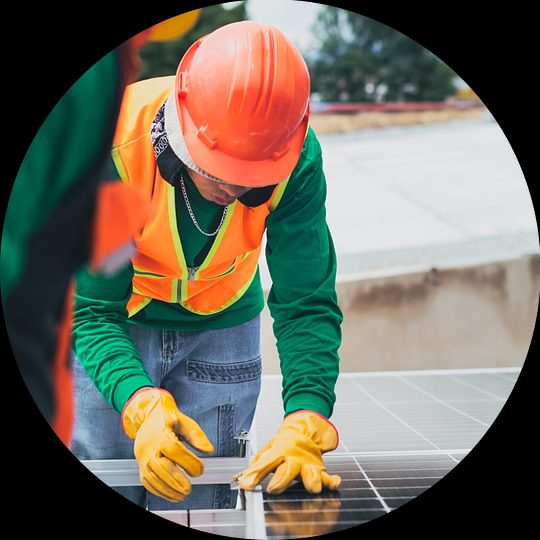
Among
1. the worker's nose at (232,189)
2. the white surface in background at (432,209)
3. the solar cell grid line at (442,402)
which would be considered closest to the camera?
the worker's nose at (232,189)

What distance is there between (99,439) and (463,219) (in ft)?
6.64

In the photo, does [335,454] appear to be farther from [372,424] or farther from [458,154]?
[458,154]

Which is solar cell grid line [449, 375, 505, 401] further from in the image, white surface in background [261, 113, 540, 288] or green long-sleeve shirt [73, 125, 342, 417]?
green long-sleeve shirt [73, 125, 342, 417]

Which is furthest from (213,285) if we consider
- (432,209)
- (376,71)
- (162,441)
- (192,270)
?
(376,71)

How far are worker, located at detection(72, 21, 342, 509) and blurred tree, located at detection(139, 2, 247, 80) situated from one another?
0.30m

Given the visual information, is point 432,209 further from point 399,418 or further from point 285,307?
point 285,307

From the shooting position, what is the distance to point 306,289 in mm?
2131

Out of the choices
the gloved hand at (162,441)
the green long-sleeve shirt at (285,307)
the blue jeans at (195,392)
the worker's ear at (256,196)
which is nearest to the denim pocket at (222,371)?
the blue jeans at (195,392)

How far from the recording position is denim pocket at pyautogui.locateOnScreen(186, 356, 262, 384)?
2.28 metres

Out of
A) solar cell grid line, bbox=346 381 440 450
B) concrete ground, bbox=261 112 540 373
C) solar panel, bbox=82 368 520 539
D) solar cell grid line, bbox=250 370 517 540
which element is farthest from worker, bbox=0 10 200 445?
solar cell grid line, bbox=346 381 440 450

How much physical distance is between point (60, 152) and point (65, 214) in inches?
6.3

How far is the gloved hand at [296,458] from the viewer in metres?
1.95

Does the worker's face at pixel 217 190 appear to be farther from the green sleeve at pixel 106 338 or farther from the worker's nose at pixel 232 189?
the green sleeve at pixel 106 338

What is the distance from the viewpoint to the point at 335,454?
2297 millimetres
